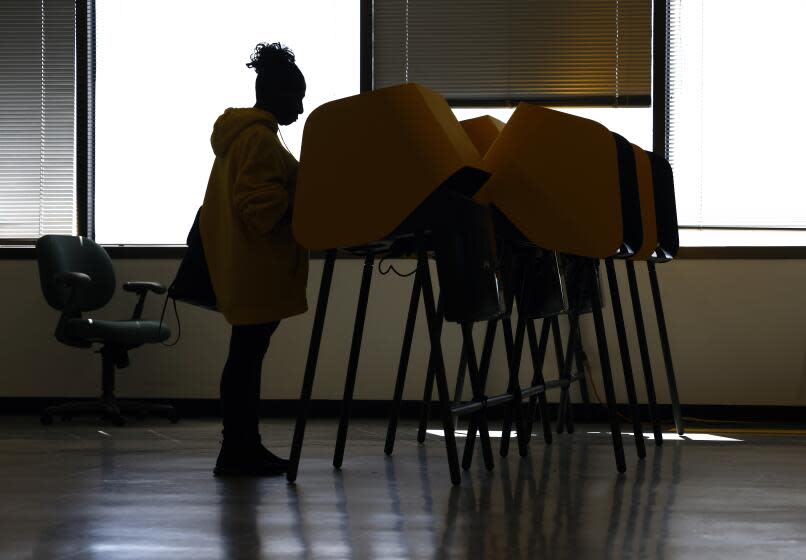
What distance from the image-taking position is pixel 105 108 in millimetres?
5391

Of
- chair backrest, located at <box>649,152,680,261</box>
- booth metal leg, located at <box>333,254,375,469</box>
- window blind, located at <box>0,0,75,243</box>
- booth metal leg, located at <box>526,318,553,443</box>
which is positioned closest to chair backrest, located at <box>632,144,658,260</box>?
chair backrest, located at <box>649,152,680,261</box>

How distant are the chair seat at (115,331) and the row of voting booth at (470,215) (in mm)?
1687

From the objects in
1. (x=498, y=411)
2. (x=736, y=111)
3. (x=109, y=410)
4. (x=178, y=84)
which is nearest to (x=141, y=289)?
(x=109, y=410)

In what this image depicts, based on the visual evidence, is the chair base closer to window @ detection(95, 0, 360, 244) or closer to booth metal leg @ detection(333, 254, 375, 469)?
window @ detection(95, 0, 360, 244)

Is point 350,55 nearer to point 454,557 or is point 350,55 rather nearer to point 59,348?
point 59,348

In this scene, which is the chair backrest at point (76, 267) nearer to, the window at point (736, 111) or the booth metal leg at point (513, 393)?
the booth metal leg at point (513, 393)

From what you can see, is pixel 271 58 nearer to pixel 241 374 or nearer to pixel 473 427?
pixel 241 374

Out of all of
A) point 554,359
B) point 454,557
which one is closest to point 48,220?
point 554,359

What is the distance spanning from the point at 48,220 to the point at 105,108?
657 mm

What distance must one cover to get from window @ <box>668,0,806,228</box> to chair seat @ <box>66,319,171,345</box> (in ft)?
8.69

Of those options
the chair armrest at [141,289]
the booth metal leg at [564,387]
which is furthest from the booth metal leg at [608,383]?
the chair armrest at [141,289]

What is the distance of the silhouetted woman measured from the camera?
2850 millimetres

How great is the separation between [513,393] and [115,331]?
220cm

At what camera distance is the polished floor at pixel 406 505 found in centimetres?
199
